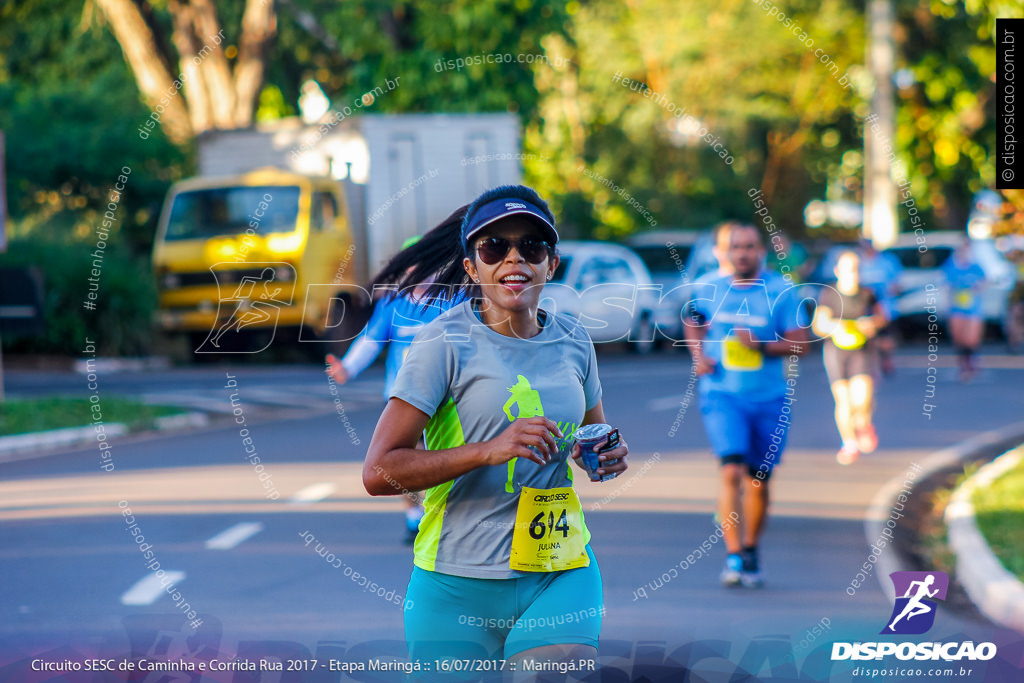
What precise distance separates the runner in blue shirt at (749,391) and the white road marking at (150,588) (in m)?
2.94

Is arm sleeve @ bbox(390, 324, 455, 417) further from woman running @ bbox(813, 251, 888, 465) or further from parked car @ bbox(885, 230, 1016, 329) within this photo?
parked car @ bbox(885, 230, 1016, 329)

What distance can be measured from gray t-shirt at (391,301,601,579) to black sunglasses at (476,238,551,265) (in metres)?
0.16

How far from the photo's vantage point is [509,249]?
3574 mm

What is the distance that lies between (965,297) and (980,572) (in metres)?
12.6

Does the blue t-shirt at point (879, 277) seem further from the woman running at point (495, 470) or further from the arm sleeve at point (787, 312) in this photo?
the woman running at point (495, 470)

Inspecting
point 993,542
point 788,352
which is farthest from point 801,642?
point 993,542

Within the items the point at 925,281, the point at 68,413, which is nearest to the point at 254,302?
the point at 68,413

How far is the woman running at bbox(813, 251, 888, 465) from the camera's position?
Result: 43.1 feet

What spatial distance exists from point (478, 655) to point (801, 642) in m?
3.10

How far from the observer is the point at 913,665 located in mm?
5914

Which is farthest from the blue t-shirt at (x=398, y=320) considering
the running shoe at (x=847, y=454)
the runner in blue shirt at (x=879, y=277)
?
the runner in blue shirt at (x=879, y=277)

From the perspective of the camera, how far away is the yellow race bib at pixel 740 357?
7691 millimetres

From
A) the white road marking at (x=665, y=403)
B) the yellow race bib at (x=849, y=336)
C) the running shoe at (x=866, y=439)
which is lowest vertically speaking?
the running shoe at (x=866, y=439)

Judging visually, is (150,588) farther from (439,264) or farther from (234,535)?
(439,264)
